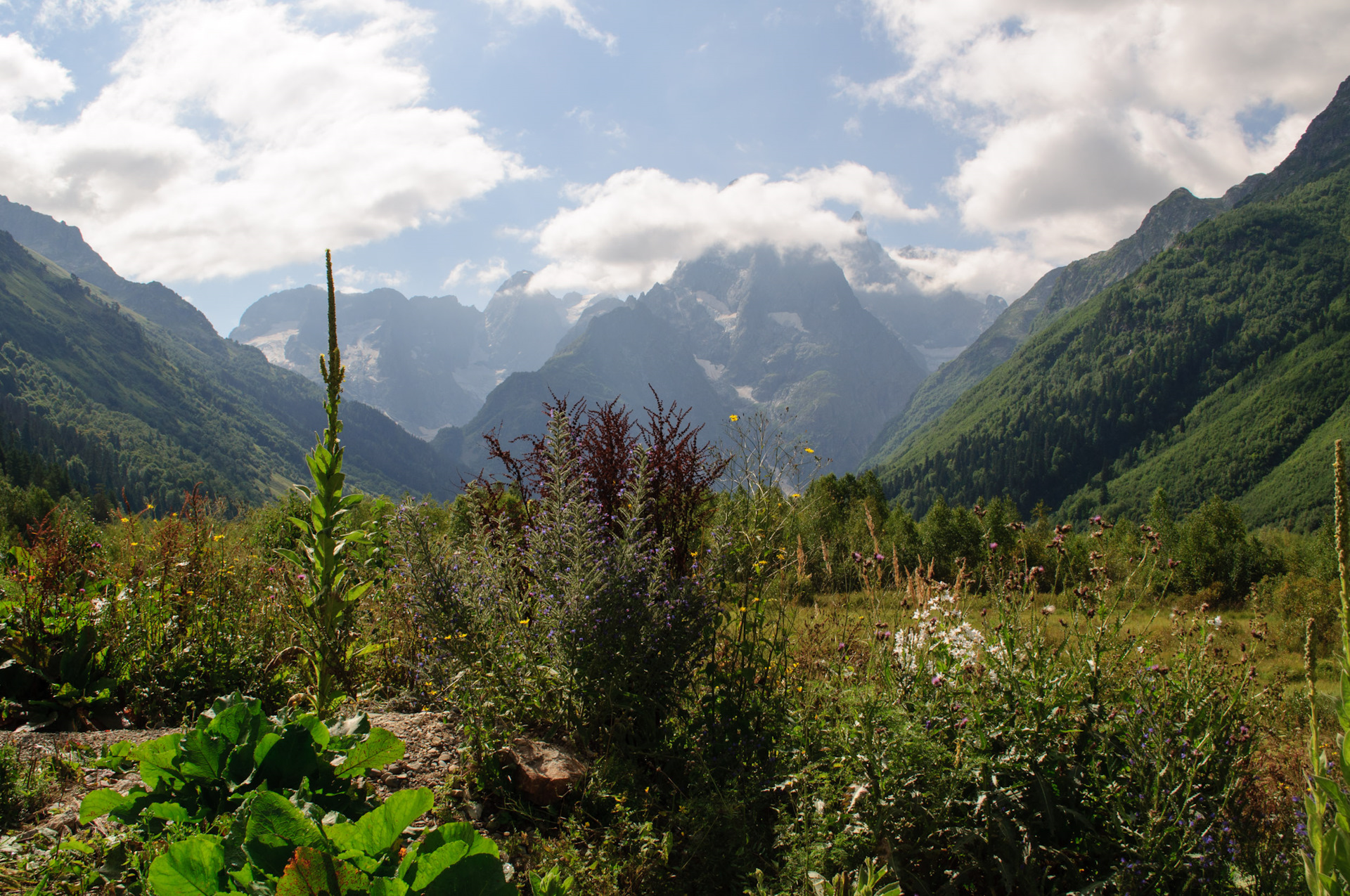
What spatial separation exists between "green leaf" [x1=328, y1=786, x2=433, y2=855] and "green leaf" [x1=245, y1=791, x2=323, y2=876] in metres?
0.11

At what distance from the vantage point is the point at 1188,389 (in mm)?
152250

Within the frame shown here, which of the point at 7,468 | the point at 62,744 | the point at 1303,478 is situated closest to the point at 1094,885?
the point at 62,744

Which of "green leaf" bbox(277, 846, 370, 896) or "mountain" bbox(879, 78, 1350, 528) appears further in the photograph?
"mountain" bbox(879, 78, 1350, 528)

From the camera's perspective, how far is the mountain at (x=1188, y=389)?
12369 cm

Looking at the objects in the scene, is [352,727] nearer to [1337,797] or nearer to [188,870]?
[188,870]

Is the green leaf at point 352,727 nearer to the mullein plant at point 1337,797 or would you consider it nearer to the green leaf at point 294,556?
the green leaf at point 294,556

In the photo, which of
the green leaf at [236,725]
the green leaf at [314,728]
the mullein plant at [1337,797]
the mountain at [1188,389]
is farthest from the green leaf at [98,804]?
the mountain at [1188,389]

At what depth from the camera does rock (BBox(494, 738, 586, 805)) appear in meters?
3.91

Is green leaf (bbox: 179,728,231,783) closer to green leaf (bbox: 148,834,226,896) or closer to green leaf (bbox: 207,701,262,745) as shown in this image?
green leaf (bbox: 207,701,262,745)

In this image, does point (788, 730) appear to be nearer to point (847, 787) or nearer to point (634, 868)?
point (847, 787)

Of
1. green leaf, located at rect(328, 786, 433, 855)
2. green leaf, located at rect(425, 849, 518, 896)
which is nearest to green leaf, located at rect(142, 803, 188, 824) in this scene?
green leaf, located at rect(328, 786, 433, 855)

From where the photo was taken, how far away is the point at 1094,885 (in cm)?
308

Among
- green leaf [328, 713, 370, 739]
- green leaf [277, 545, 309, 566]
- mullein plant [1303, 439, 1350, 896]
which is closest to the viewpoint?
mullein plant [1303, 439, 1350, 896]

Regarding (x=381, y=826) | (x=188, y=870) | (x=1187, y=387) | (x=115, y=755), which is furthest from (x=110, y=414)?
(x=1187, y=387)
